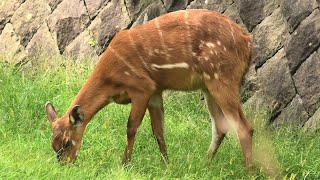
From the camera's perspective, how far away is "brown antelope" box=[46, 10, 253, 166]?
779 cm

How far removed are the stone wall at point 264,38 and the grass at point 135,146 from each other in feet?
0.98

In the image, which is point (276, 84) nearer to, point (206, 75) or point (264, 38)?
point (264, 38)

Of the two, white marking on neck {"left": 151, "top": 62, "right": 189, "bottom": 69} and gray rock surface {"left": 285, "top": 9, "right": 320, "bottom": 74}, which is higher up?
white marking on neck {"left": 151, "top": 62, "right": 189, "bottom": 69}

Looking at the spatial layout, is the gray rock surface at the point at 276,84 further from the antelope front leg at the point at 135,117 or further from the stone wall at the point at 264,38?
the antelope front leg at the point at 135,117

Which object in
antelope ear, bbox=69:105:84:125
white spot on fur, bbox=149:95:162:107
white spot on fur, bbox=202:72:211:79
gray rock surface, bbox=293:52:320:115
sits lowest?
gray rock surface, bbox=293:52:320:115

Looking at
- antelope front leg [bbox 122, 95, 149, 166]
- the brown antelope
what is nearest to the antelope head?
the brown antelope

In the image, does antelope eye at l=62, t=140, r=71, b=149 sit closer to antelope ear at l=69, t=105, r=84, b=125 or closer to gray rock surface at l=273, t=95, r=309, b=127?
antelope ear at l=69, t=105, r=84, b=125

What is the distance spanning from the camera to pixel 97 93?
26.2 ft

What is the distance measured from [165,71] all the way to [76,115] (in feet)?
3.37

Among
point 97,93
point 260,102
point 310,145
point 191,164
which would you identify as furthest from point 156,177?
point 260,102

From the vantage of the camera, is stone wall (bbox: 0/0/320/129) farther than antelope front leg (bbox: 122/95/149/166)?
Yes

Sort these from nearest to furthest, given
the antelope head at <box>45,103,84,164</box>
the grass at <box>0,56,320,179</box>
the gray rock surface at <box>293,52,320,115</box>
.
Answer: the grass at <box>0,56,320,179</box>, the antelope head at <box>45,103,84,164</box>, the gray rock surface at <box>293,52,320,115</box>

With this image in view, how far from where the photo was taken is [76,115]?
25.4 feet

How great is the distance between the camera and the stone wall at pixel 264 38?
909 cm
